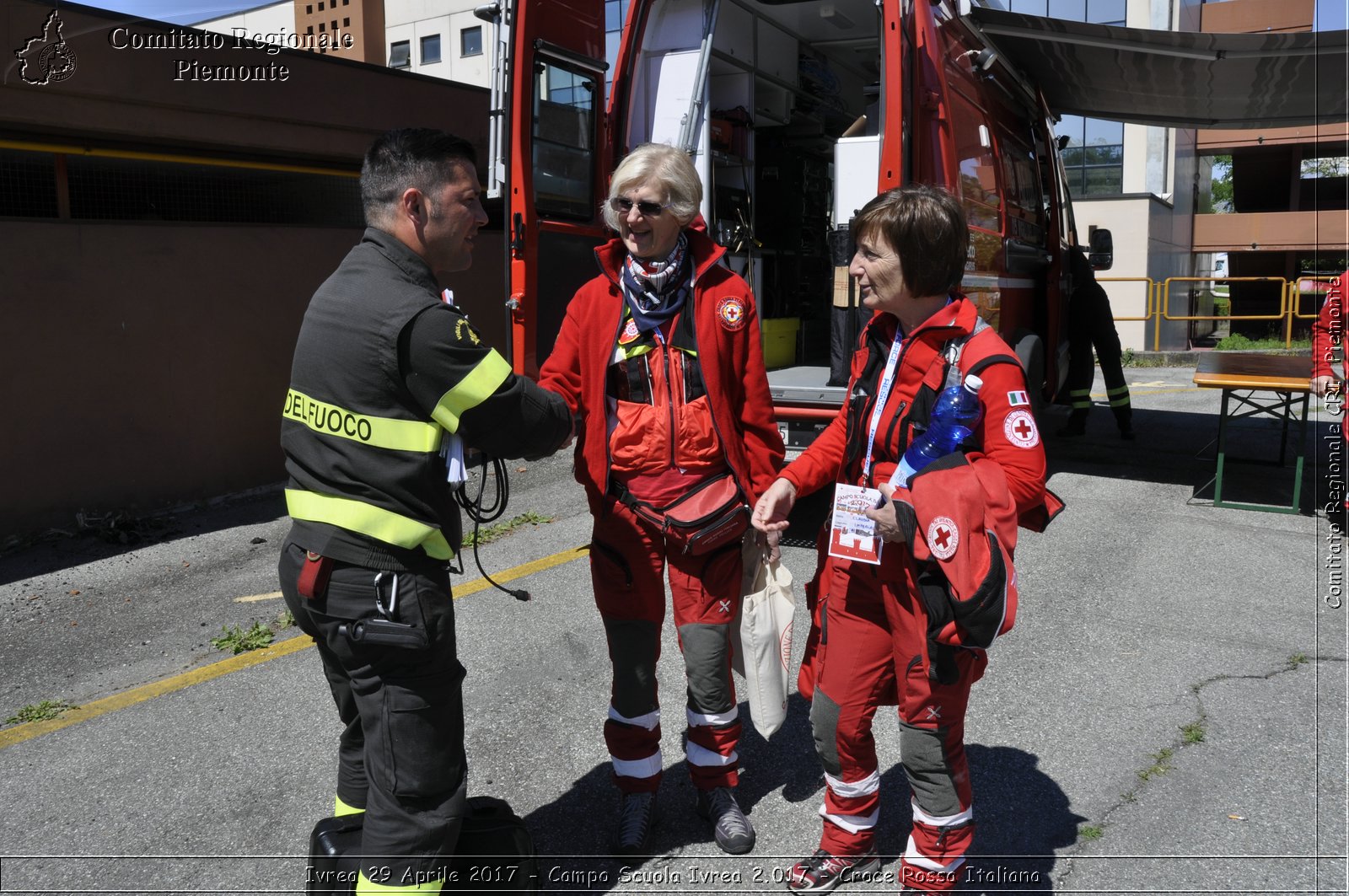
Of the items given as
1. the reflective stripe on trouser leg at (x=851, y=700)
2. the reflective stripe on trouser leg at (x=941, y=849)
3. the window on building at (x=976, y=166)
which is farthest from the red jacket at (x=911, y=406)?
the window on building at (x=976, y=166)

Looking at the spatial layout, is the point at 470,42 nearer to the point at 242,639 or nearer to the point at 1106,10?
the point at 1106,10

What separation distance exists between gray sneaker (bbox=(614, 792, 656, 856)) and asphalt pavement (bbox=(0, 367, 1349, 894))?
58mm

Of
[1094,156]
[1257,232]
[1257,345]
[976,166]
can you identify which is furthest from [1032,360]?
[1257,232]

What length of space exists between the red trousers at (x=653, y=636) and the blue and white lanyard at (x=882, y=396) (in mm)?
546

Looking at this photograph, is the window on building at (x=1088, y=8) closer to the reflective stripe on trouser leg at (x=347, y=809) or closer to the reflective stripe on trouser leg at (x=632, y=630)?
the reflective stripe on trouser leg at (x=632, y=630)

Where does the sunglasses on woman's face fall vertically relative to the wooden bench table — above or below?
above

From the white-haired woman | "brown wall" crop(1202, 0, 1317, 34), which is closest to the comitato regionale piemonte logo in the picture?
the white-haired woman

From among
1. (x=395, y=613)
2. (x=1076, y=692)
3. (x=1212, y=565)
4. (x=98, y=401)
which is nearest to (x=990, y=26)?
(x=1212, y=565)

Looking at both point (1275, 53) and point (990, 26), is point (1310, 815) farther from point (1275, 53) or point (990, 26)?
point (1275, 53)

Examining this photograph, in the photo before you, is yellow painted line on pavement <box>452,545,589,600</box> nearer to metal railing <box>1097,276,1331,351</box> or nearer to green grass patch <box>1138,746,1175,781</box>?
green grass patch <box>1138,746,1175,781</box>

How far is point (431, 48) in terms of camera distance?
32875 mm

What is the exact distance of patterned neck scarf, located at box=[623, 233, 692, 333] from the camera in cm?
271

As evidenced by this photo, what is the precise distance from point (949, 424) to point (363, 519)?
4.33 ft

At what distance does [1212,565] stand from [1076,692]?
2.19m
